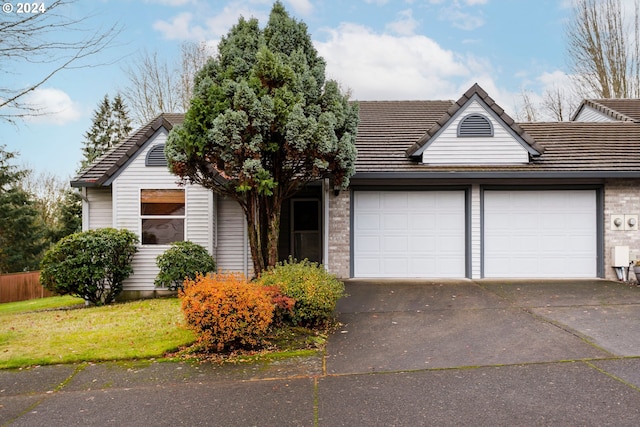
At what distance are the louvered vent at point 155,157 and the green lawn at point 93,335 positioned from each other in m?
3.35

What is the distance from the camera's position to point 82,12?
6664 mm

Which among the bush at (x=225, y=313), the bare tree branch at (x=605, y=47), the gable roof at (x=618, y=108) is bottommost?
the bush at (x=225, y=313)

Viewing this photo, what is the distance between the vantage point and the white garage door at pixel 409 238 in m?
11.0

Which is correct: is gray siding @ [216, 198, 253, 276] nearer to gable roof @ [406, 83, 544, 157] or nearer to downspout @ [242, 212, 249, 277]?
downspout @ [242, 212, 249, 277]

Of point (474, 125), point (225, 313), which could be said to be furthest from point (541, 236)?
point (225, 313)

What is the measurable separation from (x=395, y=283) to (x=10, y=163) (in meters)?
24.7

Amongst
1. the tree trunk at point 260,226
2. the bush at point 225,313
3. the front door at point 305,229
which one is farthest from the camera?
the front door at point 305,229

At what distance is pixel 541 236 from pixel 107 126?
94.5 feet

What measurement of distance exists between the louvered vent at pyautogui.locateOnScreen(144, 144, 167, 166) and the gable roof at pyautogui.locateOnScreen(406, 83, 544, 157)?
601 cm

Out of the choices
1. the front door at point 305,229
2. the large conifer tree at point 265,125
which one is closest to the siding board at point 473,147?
the large conifer tree at point 265,125

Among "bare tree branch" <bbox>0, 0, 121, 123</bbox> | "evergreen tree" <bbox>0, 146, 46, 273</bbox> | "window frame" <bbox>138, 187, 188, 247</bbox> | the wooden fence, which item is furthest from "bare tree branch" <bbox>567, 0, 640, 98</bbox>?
"evergreen tree" <bbox>0, 146, 46, 273</bbox>

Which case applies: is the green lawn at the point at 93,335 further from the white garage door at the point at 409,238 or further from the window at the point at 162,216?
the white garage door at the point at 409,238

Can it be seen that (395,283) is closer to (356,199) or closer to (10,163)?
(356,199)

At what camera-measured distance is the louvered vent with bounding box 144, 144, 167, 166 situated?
10.6 m
